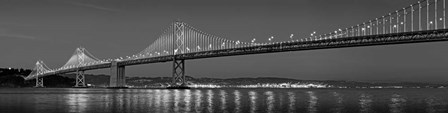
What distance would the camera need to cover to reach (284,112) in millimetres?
24609

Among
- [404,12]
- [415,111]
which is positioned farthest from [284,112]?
[404,12]

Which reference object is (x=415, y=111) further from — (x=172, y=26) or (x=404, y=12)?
(x=172, y=26)

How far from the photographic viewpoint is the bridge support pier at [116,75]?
84938 mm

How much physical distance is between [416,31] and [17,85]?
9566 cm

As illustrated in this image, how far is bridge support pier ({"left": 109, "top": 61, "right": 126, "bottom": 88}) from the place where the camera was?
8494 cm

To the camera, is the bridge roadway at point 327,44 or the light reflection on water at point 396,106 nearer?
the light reflection on water at point 396,106

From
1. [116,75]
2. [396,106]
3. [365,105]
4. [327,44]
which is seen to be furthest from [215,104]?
[116,75]

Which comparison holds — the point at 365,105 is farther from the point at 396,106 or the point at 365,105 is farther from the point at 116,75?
the point at 116,75

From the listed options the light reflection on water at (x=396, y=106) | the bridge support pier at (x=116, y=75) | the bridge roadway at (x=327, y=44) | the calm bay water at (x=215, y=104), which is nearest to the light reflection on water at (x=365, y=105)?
the calm bay water at (x=215, y=104)

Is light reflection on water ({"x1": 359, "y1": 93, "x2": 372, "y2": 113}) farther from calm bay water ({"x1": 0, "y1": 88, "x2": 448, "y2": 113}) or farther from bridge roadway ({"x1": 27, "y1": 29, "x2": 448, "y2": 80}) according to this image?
bridge roadway ({"x1": 27, "y1": 29, "x2": 448, "y2": 80})

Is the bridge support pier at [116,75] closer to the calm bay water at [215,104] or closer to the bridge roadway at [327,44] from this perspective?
the bridge roadway at [327,44]

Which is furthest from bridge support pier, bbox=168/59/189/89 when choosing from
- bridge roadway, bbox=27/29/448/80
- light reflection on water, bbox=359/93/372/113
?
light reflection on water, bbox=359/93/372/113

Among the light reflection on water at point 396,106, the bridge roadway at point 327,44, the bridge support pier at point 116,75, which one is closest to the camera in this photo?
the light reflection on water at point 396,106

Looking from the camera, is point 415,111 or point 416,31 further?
point 416,31
